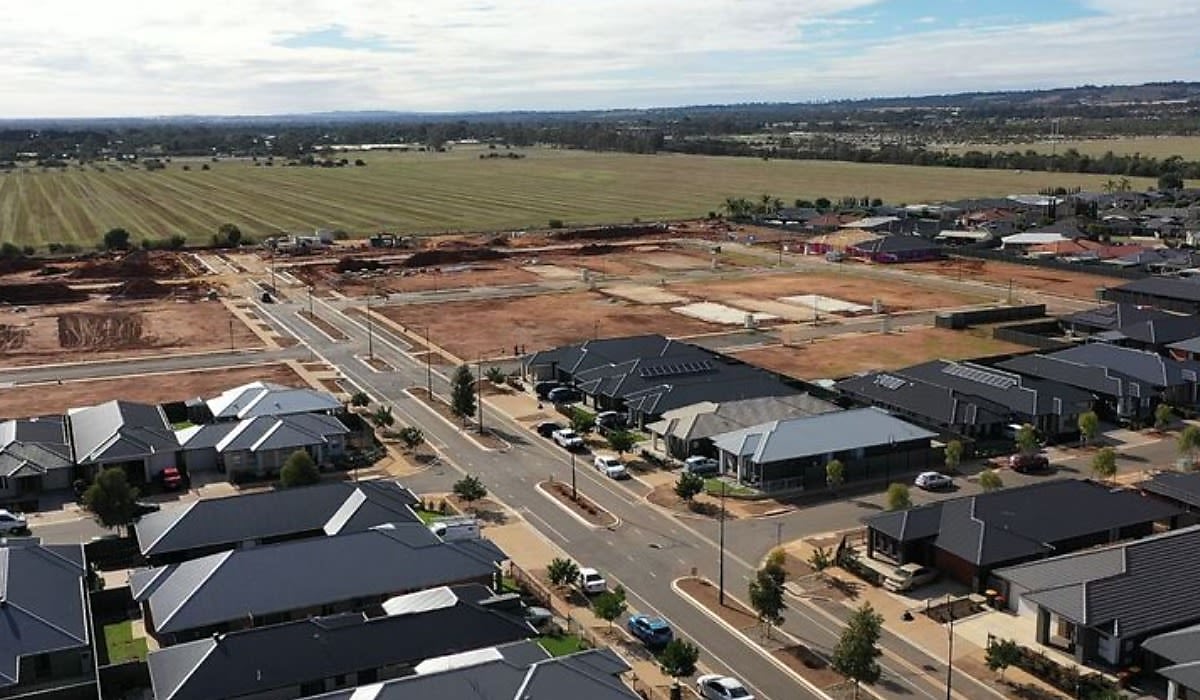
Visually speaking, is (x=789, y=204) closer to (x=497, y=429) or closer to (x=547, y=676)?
(x=497, y=429)

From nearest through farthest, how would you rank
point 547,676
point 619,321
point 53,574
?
point 547,676 → point 53,574 → point 619,321

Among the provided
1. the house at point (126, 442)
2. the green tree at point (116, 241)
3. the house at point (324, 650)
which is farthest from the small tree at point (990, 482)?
the green tree at point (116, 241)

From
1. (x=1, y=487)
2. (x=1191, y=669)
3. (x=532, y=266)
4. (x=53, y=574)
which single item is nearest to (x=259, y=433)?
(x=1, y=487)

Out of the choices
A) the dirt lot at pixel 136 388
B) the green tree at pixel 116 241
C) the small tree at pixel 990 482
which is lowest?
the dirt lot at pixel 136 388

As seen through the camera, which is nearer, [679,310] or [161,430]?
[161,430]

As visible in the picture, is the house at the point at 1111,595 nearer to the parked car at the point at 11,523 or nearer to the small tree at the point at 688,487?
the small tree at the point at 688,487

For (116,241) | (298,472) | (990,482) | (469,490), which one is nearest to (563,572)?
(469,490)
